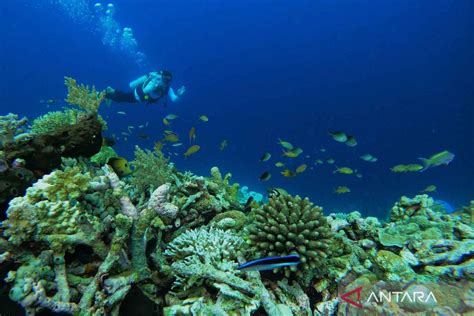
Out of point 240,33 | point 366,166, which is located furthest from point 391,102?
point 240,33

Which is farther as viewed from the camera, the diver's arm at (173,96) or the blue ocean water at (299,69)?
the blue ocean water at (299,69)

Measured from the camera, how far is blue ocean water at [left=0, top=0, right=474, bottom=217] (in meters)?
75.0

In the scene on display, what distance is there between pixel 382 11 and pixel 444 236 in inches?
3739

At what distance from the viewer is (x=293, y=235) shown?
10.5 feet

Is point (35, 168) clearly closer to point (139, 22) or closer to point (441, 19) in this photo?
point (441, 19)

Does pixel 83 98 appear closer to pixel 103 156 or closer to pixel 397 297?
pixel 103 156

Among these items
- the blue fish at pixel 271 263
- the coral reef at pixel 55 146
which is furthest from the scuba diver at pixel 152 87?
the blue fish at pixel 271 263

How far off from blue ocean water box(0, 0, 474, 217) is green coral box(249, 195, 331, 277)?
5860 cm

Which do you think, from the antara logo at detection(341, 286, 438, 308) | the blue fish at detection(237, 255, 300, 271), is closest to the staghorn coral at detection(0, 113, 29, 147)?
the blue fish at detection(237, 255, 300, 271)

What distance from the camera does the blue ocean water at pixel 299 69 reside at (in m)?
75.0

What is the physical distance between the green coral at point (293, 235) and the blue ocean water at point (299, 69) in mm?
58597

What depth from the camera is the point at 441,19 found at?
7025cm

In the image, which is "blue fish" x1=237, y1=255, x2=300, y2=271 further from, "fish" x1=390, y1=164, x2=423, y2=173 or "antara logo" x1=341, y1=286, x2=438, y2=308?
"fish" x1=390, y1=164, x2=423, y2=173

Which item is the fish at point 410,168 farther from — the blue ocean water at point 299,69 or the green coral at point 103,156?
the blue ocean water at point 299,69
